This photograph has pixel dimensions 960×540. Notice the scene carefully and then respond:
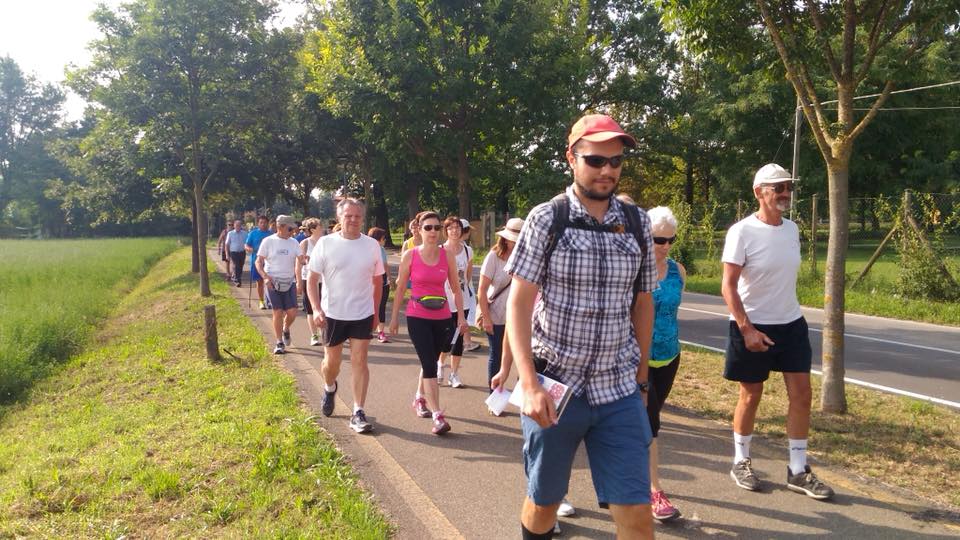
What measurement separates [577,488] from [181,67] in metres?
13.7

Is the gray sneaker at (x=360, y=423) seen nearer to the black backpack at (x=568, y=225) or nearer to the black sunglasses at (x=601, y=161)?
the black backpack at (x=568, y=225)

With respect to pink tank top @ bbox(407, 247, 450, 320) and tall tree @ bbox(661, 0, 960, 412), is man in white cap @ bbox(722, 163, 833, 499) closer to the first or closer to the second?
tall tree @ bbox(661, 0, 960, 412)

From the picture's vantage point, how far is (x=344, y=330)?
5.84 meters

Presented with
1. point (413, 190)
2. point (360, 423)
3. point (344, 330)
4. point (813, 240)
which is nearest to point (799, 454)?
point (360, 423)

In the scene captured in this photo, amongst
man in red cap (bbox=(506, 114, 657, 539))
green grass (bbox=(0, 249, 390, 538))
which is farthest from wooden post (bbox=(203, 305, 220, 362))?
man in red cap (bbox=(506, 114, 657, 539))

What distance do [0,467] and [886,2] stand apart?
8.65 meters

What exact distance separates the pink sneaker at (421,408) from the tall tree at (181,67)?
1124 centimetres

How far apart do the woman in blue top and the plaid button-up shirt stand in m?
1.23

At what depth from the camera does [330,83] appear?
1480 centimetres

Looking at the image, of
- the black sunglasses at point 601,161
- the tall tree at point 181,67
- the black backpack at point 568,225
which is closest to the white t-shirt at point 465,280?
the black backpack at point 568,225

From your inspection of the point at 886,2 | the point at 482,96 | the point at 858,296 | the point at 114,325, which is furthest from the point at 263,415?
the point at 858,296

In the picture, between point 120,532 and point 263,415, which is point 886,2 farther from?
point 120,532

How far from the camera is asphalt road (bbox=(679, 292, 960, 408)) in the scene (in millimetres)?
7570

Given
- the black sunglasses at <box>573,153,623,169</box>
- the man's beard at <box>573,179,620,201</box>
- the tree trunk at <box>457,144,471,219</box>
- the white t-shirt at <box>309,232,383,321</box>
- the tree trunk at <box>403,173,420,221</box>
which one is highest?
the tree trunk at <box>403,173,420,221</box>
